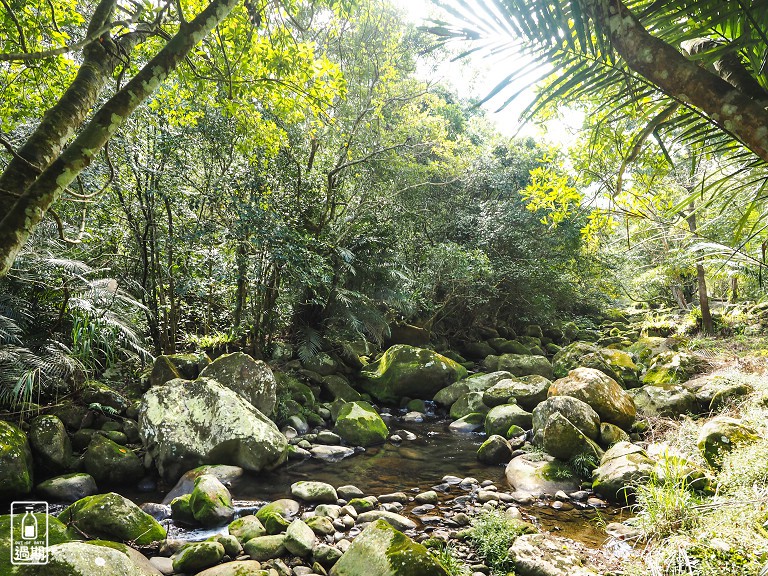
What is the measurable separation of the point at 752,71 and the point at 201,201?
809 cm

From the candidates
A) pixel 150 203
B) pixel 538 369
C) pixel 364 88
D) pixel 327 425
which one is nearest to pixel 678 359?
pixel 538 369

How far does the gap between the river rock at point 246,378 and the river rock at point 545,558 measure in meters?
4.68

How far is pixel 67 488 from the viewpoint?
496 cm

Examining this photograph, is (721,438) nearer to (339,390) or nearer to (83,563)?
(83,563)

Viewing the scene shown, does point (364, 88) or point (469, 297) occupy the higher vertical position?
point (364, 88)

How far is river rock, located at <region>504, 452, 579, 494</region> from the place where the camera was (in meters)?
5.62

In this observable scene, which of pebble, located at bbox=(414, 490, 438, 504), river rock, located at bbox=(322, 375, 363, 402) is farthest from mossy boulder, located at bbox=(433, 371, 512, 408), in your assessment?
pebble, located at bbox=(414, 490, 438, 504)

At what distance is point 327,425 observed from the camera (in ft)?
27.0

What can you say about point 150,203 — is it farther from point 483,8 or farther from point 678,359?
point 678,359

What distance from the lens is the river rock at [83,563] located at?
2.54m

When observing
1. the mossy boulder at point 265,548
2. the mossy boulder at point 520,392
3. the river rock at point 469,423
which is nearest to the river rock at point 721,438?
the mossy boulder at point 520,392

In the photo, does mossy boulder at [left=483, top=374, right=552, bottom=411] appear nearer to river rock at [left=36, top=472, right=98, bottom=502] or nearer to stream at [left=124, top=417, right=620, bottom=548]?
stream at [left=124, top=417, right=620, bottom=548]

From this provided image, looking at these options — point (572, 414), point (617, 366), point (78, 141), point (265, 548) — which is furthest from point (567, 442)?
point (78, 141)

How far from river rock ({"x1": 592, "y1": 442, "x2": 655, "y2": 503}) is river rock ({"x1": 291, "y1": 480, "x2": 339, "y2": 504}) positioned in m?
3.13
